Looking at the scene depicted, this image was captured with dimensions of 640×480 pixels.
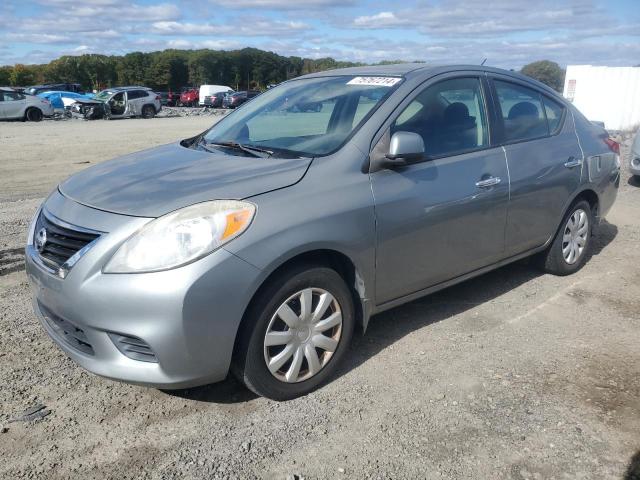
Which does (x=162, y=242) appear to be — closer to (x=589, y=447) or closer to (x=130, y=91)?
(x=589, y=447)

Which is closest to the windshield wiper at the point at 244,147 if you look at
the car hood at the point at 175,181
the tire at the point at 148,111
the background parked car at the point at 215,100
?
the car hood at the point at 175,181

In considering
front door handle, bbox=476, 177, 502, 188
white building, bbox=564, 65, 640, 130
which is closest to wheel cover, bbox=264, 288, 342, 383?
front door handle, bbox=476, 177, 502, 188

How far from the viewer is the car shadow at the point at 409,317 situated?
132 inches

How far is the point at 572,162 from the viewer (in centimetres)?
487

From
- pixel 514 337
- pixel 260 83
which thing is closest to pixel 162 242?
pixel 514 337

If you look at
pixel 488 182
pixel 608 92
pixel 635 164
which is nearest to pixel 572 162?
pixel 488 182

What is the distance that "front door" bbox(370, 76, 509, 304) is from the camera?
3.52 m

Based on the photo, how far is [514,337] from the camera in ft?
13.4

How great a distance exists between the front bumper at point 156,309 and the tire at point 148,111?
30.5 meters

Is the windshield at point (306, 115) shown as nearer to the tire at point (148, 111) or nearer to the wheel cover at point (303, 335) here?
the wheel cover at point (303, 335)

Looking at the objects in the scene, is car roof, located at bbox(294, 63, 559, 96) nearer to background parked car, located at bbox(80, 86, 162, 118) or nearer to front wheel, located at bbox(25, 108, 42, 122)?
front wheel, located at bbox(25, 108, 42, 122)

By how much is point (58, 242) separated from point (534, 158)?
3.37 metres

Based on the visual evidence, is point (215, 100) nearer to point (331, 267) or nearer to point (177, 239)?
point (331, 267)

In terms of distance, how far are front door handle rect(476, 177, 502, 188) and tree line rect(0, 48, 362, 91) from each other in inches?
2383
